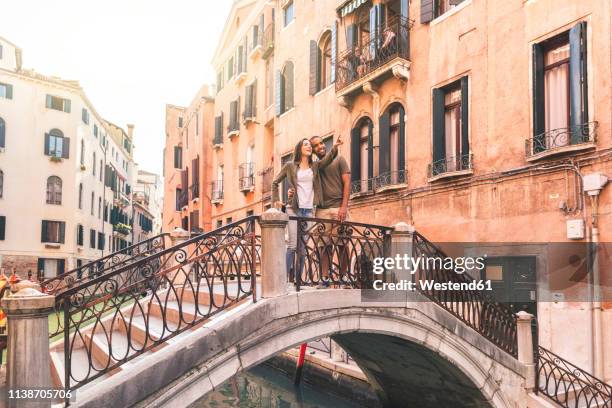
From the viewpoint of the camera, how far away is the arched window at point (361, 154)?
12.9 meters

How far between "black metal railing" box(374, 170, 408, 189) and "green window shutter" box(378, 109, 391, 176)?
4.3 inches

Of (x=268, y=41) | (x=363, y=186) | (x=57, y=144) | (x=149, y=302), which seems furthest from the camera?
(x=57, y=144)

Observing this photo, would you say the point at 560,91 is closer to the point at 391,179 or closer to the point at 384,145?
the point at 391,179

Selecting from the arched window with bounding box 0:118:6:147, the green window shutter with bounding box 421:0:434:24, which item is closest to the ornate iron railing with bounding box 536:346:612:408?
the green window shutter with bounding box 421:0:434:24

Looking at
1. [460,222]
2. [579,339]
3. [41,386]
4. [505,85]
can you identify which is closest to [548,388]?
[579,339]

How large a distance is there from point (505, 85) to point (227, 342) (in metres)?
6.45

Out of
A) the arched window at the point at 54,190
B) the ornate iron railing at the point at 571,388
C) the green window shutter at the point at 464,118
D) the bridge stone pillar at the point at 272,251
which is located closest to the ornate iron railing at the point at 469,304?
the ornate iron railing at the point at 571,388

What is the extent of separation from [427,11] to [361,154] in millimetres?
3632

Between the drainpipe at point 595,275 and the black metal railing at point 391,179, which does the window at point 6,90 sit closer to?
the black metal railing at point 391,179

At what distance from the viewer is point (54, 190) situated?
29656 millimetres

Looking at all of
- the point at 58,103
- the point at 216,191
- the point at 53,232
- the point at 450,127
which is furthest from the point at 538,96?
the point at 58,103

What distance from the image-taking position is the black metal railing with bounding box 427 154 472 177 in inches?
388

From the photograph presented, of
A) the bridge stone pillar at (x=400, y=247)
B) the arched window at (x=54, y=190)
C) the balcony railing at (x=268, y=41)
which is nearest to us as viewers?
the bridge stone pillar at (x=400, y=247)

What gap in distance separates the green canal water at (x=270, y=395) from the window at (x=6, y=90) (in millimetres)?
21304
